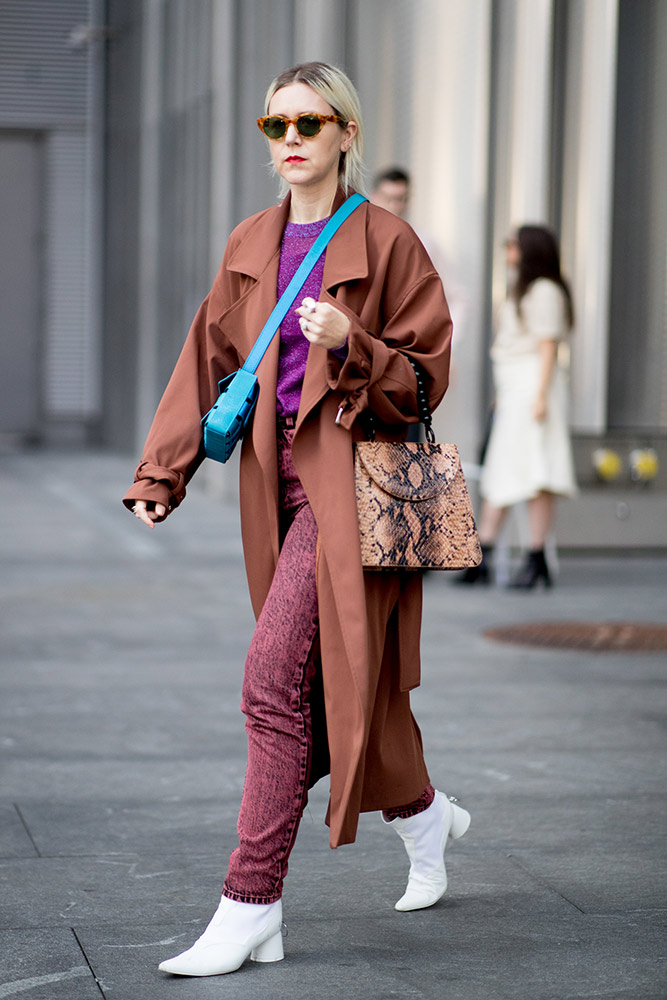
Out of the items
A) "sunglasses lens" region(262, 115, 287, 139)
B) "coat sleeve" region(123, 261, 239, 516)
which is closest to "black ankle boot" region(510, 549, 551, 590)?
"coat sleeve" region(123, 261, 239, 516)

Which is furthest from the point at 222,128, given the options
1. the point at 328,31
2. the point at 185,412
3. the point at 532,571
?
the point at 185,412

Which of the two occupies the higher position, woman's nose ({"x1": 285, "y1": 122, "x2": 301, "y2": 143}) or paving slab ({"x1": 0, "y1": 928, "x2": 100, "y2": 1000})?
woman's nose ({"x1": 285, "y1": 122, "x2": 301, "y2": 143})

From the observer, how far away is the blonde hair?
138 inches

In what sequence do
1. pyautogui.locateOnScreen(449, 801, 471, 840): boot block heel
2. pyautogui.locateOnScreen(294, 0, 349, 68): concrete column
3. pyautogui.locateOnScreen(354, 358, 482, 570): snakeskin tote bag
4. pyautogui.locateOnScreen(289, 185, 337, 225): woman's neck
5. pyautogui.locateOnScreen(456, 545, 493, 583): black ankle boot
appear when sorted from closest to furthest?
pyautogui.locateOnScreen(354, 358, 482, 570): snakeskin tote bag < pyautogui.locateOnScreen(289, 185, 337, 225): woman's neck < pyautogui.locateOnScreen(449, 801, 471, 840): boot block heel < pyautogui.locateOnScreen(456, 545, 493, 583): black ankle boot < pyautogui.locateOnScreen(294, 0, 349, 68): concrete column

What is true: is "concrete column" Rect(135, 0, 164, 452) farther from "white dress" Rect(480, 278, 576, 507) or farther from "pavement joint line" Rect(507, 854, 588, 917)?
"pavement joint line" Rect(507, 854, 588, 917)

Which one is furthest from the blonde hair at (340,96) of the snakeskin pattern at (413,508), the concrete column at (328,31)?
the concrete column at (328,31)

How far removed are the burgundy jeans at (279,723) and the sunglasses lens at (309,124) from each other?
0.84m

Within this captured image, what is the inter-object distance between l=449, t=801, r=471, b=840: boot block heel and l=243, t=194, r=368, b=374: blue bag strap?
1.21 m

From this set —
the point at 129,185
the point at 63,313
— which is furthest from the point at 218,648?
the point at 63,313

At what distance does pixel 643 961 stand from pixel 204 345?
1.68 m

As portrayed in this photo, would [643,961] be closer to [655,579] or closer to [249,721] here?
[249,721]

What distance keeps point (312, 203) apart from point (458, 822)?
1529 millimetres

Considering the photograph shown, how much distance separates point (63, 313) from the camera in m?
22.3

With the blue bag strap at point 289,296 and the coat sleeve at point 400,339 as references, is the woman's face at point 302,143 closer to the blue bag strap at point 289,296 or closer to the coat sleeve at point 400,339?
the blue bag strap at point 289,296
